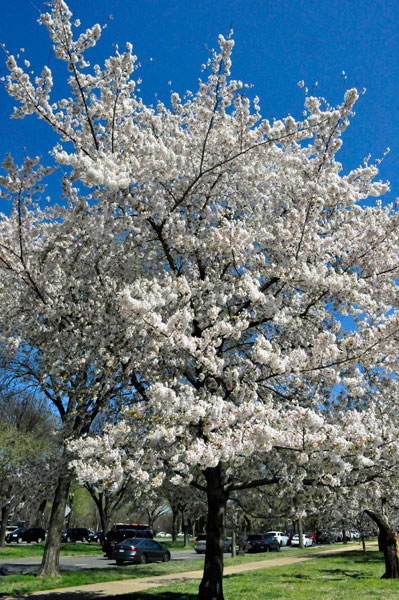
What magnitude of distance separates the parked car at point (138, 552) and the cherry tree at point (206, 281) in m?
15.6

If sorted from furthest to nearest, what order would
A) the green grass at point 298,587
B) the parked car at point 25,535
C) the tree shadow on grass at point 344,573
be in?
1. the parked car at point 25,535
2. the tree shadow on grass at point 344,573
3. the green grass at point 298,587

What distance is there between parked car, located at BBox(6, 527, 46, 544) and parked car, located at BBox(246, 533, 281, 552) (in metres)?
19.7

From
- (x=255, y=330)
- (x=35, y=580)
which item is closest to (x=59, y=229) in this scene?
(x=255, y=330)

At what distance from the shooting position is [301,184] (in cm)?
964

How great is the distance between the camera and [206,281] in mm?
8648

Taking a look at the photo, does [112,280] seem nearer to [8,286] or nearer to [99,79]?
[8,286]

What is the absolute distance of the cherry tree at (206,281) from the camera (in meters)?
6.98

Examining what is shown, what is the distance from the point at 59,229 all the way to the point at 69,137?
5.34 feet

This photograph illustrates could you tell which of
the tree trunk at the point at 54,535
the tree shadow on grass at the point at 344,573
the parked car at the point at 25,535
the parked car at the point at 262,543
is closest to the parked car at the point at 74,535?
the parked car at the point at 25,535

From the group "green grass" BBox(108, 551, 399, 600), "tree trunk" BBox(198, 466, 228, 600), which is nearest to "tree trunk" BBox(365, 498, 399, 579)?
"green grass" BBox(108, 551, 399, 600)

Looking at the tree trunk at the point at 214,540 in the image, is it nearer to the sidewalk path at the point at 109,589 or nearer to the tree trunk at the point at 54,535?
the sidewalk path at the point at 109,589

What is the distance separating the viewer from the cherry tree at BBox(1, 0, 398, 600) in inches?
275

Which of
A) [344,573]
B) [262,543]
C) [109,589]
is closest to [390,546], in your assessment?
[344,573]

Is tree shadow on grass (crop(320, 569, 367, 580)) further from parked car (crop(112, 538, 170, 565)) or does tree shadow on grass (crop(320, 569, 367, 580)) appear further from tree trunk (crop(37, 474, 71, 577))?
parked car (crop(112, 538, 170, 565))
